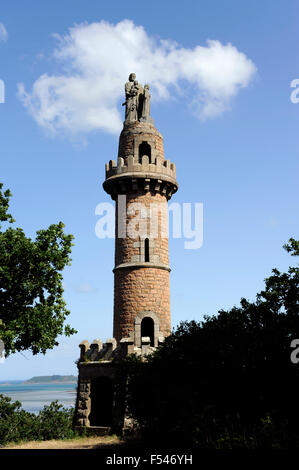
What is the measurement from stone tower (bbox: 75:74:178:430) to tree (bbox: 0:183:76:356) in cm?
327

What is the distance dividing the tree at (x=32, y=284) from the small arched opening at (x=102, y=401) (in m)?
4.21

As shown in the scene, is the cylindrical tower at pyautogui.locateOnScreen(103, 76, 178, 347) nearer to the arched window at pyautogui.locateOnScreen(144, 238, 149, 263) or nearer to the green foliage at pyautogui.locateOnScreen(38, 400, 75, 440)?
the arched window at pyautogui.locateOnScreen(144, 238, 149, 263)

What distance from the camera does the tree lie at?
21.1m

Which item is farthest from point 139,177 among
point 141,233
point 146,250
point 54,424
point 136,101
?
point 54,424

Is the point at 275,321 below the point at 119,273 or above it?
below

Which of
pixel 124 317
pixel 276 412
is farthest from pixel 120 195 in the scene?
pixel 276 412

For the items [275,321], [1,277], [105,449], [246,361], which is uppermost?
[1,277]

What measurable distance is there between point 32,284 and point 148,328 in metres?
6.86

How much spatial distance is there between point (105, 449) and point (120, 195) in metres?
13.4
